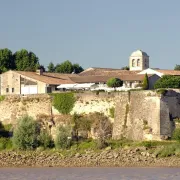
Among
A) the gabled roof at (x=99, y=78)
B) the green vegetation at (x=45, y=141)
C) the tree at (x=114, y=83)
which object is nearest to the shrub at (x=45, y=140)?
the green vegetation at (x=45, y=141)

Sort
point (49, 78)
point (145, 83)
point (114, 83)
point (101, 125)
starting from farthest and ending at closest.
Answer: point (49, 78), point (114, 83), point (145, 83), point (101, 125)

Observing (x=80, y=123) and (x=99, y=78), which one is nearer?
(x=80, y=123)

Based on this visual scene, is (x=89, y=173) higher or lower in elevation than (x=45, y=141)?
lower

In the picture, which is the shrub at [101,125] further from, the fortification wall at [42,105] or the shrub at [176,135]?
the shrub at [176,135]

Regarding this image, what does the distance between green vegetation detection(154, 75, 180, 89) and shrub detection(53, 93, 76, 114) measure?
574 centimetres

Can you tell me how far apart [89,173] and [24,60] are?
1299 inches

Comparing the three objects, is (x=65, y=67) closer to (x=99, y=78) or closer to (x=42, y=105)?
(x=99, y=78)

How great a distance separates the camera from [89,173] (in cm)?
3494

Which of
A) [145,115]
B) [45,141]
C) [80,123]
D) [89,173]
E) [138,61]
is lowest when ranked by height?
[89,173]

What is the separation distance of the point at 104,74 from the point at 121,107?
12.9 metres

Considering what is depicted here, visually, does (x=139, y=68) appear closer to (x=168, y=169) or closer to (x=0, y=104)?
(x=0, y=104)

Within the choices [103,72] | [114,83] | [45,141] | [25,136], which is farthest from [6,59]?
[45,141]

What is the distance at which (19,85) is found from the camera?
52.0 metres

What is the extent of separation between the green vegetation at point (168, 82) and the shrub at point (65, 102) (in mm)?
5743
